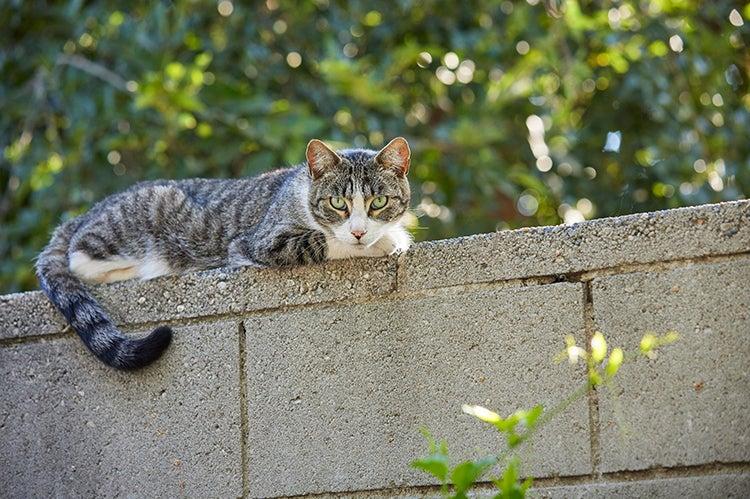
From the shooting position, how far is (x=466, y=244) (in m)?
3.24

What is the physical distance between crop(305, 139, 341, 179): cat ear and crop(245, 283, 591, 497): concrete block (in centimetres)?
69

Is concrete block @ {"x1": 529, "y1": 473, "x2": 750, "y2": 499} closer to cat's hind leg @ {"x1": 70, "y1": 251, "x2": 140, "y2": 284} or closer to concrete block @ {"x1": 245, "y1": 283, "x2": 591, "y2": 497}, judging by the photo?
concrete block @ {"x1": 245, "y1": 283, "x2": 591, "y2": 497}

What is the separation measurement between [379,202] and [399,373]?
0.80m

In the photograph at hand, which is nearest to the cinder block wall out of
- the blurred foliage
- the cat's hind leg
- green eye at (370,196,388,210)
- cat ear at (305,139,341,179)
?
the cat's hind leg

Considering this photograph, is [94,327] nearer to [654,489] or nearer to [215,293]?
[215,293]

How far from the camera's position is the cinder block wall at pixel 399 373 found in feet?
9.53

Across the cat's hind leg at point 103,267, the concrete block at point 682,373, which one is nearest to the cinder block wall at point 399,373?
the concrete block at point 682,373

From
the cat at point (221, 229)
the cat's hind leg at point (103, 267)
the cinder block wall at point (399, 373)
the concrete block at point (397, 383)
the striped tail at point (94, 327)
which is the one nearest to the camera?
the cinder block wall at point (399, 373)

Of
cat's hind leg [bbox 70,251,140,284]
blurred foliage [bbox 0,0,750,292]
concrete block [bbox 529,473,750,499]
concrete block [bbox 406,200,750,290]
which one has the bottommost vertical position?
concrete block [bbox 529,473,750,499]

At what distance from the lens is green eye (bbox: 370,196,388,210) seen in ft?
12.6

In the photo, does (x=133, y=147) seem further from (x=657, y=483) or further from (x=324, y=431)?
(x=657, y=483)

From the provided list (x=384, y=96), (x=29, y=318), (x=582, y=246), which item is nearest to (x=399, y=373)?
(x=582, y=246)

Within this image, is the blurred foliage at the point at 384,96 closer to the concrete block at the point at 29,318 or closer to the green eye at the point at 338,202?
the green eye at the point at 338,202

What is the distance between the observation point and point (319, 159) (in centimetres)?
394
